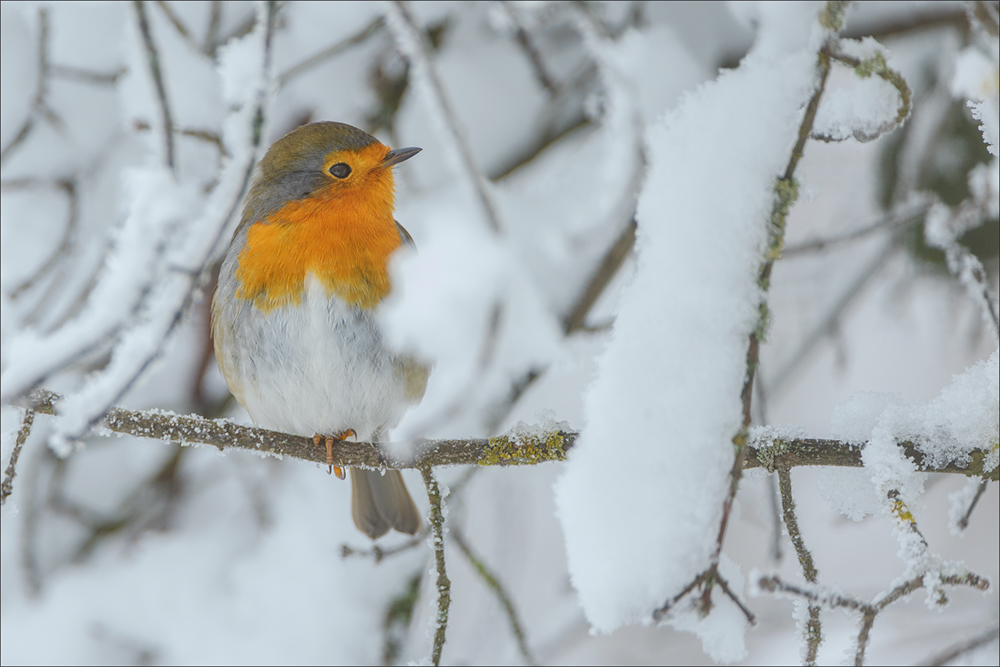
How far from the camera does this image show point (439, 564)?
5.92 feet

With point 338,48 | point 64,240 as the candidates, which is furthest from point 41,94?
point 338,48

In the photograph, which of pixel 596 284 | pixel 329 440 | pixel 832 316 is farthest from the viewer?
pixel 832 316

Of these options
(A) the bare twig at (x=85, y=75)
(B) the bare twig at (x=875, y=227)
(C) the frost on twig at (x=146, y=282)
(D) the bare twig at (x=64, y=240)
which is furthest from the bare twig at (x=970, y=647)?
(A) the bare twig at (x=85, y=75)

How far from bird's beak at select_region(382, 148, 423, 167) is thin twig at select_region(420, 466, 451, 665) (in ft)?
3.77

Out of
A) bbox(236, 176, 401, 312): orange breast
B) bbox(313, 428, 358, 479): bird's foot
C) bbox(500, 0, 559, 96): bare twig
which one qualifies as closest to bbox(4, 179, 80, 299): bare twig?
bbox(236, 176, 401, 312): orange breast

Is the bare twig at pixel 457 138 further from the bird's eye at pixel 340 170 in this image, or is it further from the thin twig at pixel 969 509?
the bird's eye at pixel 340 170

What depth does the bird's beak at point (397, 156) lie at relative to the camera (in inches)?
102

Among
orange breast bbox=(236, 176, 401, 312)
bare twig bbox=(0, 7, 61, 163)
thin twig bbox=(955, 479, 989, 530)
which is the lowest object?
thin twig bbox=(955, 479, 989, 530)

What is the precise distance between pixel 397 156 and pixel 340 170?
0.64ft

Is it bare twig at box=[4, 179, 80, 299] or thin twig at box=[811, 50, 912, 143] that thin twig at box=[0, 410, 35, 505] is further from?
thin twig at box=[811, 50, 912, 143]

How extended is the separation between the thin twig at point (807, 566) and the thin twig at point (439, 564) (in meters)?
0.75

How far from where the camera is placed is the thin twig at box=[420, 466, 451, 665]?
1764 mm

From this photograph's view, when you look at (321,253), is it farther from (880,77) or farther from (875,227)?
(875,227)

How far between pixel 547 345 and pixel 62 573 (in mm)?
2757
